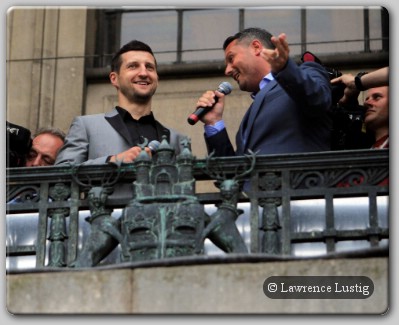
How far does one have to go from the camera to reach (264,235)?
10.6 m

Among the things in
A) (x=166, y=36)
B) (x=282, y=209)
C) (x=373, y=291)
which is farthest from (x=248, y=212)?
(x=166, y=36)

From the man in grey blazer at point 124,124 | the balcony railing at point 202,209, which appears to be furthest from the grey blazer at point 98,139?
the balcony railing at point 202,209

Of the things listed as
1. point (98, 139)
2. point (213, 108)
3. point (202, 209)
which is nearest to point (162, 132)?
point (98, 139)

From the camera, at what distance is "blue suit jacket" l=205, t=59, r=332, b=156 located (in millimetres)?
10836

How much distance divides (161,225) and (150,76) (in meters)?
1.44

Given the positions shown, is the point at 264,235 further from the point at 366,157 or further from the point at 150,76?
the point at 150,76

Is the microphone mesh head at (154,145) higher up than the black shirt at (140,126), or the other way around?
the black shirt at (140,126)

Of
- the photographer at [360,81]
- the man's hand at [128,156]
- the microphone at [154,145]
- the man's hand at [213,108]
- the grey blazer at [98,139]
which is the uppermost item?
the photographer at [360,81]

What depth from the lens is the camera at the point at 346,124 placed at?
11234 millimetres

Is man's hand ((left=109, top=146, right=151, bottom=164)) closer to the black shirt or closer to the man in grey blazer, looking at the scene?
the man in grey blazer

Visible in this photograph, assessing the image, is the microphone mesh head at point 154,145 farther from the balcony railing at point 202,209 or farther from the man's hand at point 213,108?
the man's hand at point 213,108

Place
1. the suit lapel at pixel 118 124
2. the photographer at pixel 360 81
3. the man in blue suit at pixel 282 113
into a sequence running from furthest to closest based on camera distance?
1. the suit lapel at pixel 118 124
2. the photographer at pixel 360 81
3. the man in blue suit at pixel 282 113

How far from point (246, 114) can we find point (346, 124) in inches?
23.8

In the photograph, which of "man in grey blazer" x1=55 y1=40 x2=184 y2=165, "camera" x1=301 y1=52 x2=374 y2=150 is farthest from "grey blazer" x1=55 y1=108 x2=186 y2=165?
"camera" x1=301 y1=52 x2=374 y2=150
